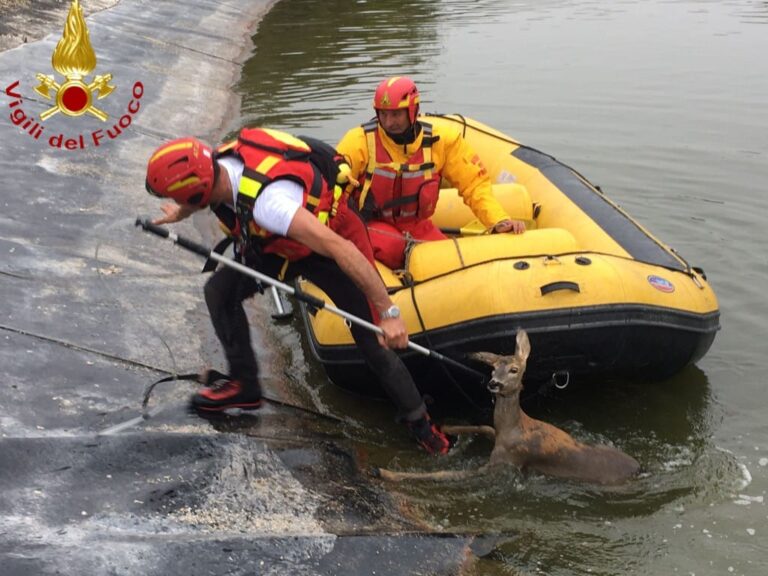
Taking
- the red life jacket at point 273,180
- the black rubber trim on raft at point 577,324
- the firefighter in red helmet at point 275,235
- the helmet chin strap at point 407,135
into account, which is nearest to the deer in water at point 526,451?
the black rubber trim on raft at point 577,324

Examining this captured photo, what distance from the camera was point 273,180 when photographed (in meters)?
3.91

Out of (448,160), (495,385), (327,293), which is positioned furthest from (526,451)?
(448,160)

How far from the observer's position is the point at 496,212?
561cm

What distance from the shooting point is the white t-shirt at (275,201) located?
12.5 feet

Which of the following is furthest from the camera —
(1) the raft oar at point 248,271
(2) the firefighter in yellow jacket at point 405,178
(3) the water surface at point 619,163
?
(2) the firefighter in yellow jacket at point 405,178

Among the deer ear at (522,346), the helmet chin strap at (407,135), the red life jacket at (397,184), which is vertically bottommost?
the deer ear at (522,346)

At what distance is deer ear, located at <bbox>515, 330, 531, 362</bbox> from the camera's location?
448 centimetres

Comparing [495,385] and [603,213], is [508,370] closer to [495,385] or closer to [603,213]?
[495,385]

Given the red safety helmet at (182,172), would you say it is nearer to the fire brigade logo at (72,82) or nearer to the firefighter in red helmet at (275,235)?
the firefighter in red helmet at (275,235)

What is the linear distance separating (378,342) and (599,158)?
6211 millimetres

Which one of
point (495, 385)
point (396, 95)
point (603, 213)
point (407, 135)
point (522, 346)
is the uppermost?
point (396, 95)

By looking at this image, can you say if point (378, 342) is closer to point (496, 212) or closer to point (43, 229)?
point (496, 212)

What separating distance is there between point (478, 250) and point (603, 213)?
1.38 metres

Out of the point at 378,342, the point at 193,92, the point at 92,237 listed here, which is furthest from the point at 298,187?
the point at 193,92
